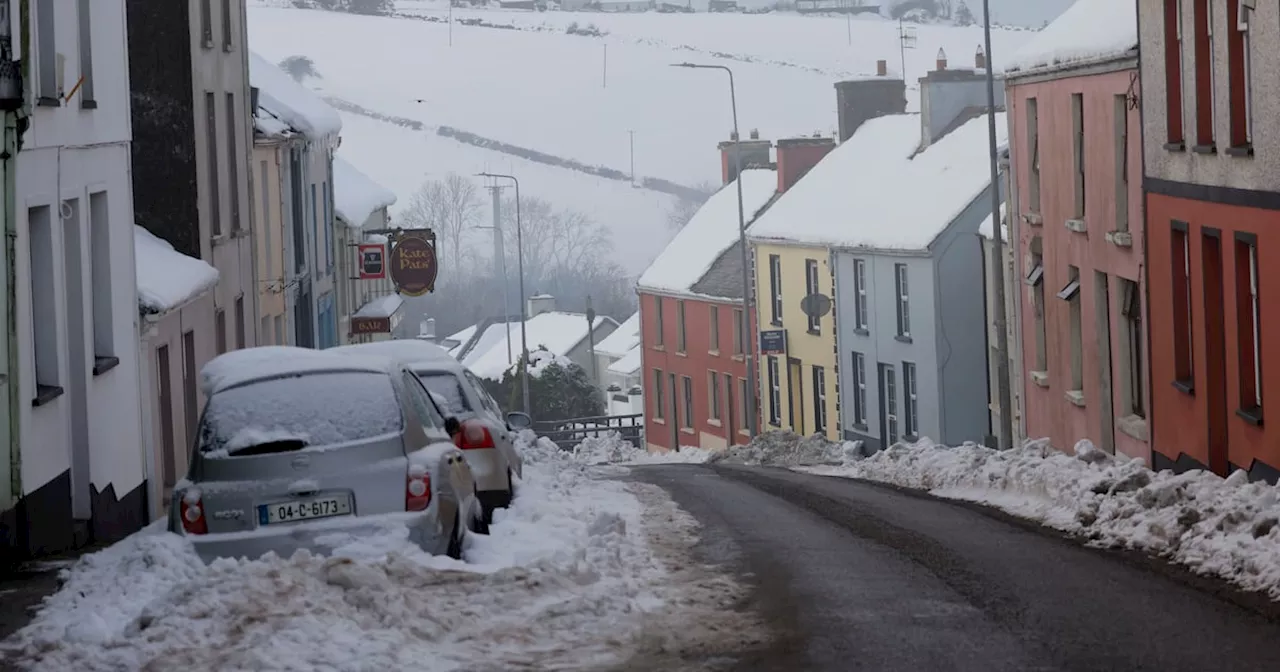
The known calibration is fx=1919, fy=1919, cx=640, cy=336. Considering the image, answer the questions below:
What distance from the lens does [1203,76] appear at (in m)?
19.1

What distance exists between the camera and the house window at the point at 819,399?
47750mm

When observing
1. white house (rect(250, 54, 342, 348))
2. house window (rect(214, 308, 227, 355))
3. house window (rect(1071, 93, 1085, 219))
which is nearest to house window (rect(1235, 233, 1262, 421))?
house window (rect(1071, 93, 1085, 219))

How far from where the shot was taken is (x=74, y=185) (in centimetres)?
1667

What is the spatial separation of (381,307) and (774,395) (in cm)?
1158

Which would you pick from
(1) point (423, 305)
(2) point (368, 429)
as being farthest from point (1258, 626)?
(1) point (423, 305)

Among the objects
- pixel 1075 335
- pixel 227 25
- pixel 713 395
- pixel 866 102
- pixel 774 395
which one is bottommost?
pixel 713 395

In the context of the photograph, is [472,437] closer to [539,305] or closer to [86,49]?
[86,49]

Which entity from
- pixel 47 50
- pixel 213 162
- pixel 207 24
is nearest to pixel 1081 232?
pixel 213 162

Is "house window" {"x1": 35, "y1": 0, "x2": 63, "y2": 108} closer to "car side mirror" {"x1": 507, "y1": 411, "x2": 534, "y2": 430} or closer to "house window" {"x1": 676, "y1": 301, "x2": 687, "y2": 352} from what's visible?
"car side mirror" {"x1": 507, "y1": 411, "x2": 534, "y2": 430}

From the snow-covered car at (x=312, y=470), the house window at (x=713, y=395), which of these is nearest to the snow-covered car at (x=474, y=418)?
the snow-covered car at (x=312, y=470)

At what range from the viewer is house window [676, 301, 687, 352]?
5684 centimetres

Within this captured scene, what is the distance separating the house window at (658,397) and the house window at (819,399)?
11088 millimetres

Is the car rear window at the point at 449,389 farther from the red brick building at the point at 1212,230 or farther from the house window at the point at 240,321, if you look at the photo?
the house window at the point at 240,321

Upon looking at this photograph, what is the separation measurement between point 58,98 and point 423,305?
103287mm
